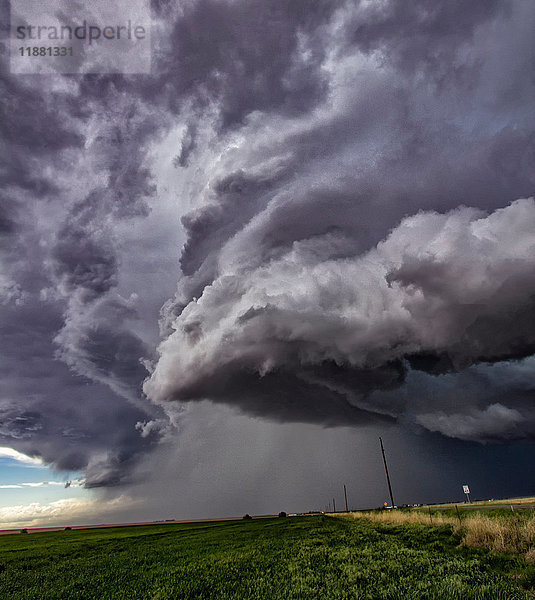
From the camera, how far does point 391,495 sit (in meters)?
69.4

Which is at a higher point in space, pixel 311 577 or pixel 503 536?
pixel 503 536

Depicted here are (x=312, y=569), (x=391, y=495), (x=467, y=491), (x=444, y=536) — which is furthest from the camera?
(x=391, y=495)

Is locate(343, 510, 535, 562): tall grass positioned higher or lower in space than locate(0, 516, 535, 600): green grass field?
higher

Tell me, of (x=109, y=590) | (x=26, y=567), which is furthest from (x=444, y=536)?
(x=26, y=567)

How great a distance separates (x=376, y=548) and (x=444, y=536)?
7.51 metres

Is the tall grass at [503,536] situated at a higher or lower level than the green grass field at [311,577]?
higher

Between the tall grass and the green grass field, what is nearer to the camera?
the green grass field

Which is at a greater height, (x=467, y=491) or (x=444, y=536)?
(x=467, y=491)

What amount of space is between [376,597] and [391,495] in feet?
218

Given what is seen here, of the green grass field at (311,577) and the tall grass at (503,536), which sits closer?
the green grass field at (311,577)

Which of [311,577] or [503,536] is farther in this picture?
[503,536]

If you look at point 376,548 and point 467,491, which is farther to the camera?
point 467,491

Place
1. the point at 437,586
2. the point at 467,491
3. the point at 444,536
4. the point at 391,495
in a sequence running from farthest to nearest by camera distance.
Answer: the point at 391,495
the point at 467,491
the point at 444,536
the point at 437,586

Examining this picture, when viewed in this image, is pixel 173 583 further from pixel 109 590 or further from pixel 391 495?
pixel 391 495
